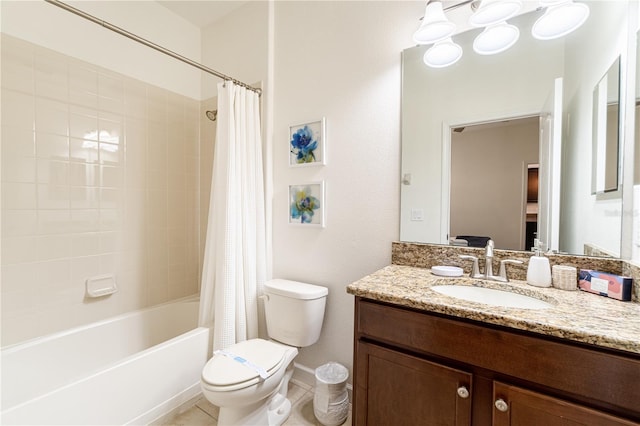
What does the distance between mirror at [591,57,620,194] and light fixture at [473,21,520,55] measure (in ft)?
1.28

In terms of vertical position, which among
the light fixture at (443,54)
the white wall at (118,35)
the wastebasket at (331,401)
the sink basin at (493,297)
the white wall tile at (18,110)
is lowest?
the wastebasket at (331,401)

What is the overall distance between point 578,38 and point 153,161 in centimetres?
261

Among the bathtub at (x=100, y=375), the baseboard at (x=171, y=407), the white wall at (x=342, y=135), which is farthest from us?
the white wall at (x=342, y=135)

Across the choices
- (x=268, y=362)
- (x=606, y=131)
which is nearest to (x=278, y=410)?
(x=268, y=362)

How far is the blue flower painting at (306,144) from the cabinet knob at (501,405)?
1.39 m

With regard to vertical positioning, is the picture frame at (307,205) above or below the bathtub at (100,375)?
above

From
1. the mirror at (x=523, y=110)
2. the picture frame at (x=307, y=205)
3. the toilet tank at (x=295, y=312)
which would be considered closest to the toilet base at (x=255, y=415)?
Result: the toilet tank at (x=295, y=312)

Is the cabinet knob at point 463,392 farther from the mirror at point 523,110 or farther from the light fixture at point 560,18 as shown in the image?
the light fixture at point 560,18

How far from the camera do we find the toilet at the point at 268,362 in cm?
121

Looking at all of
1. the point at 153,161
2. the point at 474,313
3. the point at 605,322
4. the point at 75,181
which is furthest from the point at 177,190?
the point at 605,322

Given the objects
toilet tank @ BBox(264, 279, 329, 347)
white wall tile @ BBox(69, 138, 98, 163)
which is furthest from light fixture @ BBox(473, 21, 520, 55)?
white wall tile @ BBox(69, 138, 98, 163)

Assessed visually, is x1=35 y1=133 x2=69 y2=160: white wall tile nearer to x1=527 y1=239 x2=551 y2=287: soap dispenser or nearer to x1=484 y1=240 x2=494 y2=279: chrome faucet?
x1=484 y1=240 x2=494 y2=279: chrome faucet

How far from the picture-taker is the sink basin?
107cm

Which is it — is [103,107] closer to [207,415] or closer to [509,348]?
[207,415]
